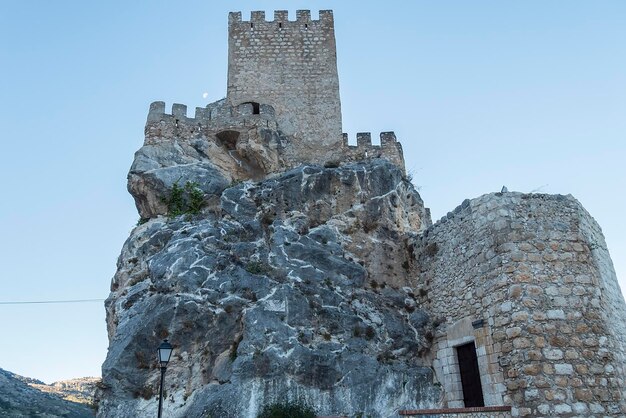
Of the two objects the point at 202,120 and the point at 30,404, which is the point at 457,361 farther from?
the point at 30,404

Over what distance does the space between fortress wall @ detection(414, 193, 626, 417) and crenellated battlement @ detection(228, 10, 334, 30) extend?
1184cm

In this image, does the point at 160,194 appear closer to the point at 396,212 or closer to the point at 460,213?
the point at 396,212

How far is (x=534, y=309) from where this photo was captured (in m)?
10.7

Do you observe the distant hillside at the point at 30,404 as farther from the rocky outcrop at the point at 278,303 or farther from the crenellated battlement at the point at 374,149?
the crenellated battlement at the point at 374,149

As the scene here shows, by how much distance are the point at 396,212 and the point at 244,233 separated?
16.2 feet

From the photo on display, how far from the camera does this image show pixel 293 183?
15547mm

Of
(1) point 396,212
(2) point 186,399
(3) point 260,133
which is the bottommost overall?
(2) point 186,399

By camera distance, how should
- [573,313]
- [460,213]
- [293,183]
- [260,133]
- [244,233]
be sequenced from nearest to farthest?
[573,313] < [460,213] < [244,233] < [293,183] < [260,133]

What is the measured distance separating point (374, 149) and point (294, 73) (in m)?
4.75

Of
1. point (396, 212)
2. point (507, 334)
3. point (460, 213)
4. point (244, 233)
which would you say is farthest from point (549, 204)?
point (244, 233)

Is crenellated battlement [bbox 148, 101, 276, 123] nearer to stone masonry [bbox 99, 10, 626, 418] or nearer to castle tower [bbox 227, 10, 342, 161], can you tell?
stone masonry [bbox 99, 10, 626, 418]

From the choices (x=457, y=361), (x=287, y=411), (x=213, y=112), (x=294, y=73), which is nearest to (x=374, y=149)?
(x=294, y=73)

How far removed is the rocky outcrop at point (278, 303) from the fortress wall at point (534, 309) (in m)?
1.85

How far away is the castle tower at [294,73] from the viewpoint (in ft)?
61.6
